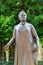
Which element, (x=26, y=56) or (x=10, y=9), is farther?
(x=10, y=9)

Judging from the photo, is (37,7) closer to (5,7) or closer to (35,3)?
(35,3)

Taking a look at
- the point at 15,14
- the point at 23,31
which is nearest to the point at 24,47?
the point at 23,31

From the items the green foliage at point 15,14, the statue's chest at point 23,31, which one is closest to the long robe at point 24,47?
the statue's chest at point 23,31

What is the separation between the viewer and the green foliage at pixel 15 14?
16562 millimetres

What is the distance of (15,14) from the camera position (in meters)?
17.3

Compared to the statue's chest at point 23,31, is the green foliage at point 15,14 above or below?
above

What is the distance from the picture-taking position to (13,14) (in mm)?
17203

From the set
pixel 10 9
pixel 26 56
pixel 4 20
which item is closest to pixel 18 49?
pixel 26 56

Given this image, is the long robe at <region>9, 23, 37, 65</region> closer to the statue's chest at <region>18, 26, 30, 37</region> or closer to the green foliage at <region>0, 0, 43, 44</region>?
the statue's chest at <region>18, 26, 30, 37</region>

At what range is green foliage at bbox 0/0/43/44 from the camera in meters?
16.6

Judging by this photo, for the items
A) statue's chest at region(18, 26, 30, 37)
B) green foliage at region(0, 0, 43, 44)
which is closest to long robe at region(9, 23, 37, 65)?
statue's chest at region(18, 26, 30, 37)

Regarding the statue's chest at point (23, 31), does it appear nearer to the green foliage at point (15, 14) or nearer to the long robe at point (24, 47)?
the long robe at point (24, 47)

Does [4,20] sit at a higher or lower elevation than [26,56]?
higher

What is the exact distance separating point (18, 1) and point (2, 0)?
0.97 meters
